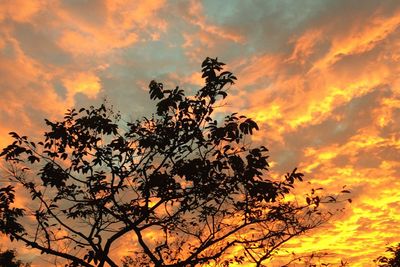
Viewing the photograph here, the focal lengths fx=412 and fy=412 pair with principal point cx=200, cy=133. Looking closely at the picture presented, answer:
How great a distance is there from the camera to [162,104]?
11609mm

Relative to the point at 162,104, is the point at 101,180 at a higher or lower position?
lower

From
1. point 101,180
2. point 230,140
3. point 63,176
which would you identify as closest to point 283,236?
point 230,140

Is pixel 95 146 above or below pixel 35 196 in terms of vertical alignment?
above

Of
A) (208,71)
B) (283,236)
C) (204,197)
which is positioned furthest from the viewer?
(283,236)

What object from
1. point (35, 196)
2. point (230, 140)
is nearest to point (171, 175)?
point (230, 140)

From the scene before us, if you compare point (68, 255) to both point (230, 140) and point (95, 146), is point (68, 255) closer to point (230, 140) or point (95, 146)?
point (95, 146)

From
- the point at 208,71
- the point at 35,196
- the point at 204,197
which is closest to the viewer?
the point at 208,71

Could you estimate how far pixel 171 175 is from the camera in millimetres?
11891

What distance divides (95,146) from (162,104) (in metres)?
2.82

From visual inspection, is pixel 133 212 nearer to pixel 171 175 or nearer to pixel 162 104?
pixel 171 175

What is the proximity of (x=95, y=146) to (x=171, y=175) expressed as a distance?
108 inches

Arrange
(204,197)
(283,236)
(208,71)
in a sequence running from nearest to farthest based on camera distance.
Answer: (208,71) < (204,197) < (283,236)

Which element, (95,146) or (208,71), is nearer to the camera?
(208,71)

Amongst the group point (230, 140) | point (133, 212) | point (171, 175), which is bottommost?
point (133, 212)
